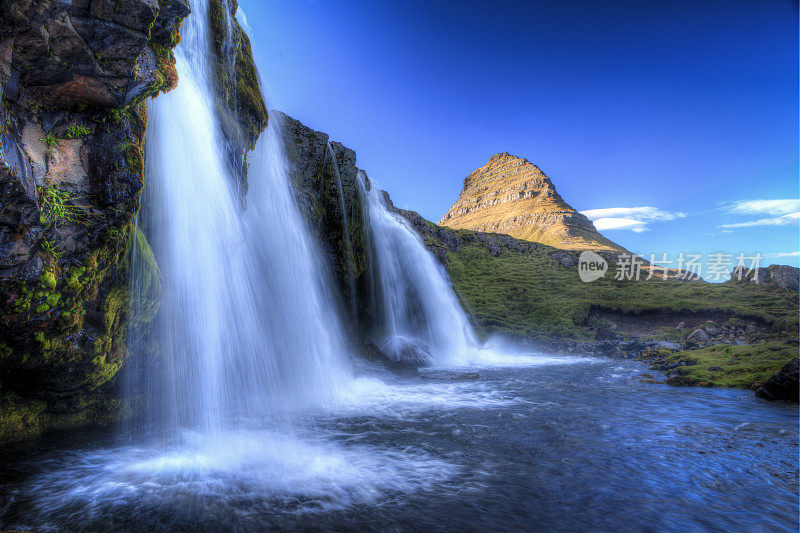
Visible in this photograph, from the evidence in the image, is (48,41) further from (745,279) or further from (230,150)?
(745,279)

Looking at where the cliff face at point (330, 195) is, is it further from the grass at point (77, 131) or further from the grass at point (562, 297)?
the grass at point (562, 297)

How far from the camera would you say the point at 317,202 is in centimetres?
1962

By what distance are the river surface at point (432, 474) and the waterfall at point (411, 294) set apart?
12369mm

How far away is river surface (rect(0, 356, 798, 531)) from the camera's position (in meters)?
5.22

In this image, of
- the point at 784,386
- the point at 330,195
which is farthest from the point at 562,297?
the point at 330,195

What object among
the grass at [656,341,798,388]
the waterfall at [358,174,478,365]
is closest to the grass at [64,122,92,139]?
the waterfall at [358,174,478,365]

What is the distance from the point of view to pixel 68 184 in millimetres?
6461

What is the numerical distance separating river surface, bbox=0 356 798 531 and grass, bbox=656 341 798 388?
187 inches

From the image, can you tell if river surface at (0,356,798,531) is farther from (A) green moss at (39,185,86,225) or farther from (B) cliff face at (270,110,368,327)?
(B) cliff face at (270,110,368,327)

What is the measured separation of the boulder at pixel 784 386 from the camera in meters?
12.2

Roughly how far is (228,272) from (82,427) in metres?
4.99

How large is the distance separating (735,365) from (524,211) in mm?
139738

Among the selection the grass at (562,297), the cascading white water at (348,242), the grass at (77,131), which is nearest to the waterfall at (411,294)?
the cascading white water at (348,242)

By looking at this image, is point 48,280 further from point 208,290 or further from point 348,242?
point 348,242
